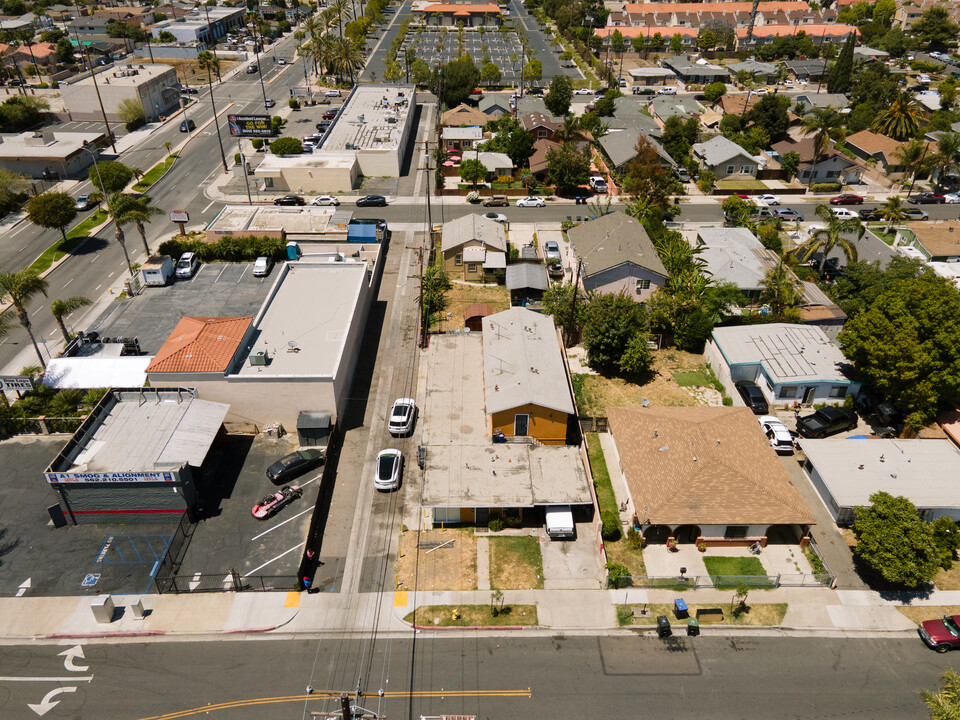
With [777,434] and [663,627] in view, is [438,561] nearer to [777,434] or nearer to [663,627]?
[663,627]

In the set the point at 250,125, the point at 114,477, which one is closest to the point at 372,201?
the point at 250,125

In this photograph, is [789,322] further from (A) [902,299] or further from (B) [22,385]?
(B) [22,385]

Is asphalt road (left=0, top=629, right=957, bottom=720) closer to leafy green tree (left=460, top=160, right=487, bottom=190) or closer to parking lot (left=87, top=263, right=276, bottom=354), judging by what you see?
parking lot (left=87, top=263, right=276, bottom=354)

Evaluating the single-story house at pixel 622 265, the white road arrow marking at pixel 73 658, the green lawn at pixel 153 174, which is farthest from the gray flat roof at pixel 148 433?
the green lawn at pixel 153 174

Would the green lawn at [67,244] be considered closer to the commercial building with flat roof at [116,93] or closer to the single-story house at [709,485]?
the commercial building with flat roof at [116,93]

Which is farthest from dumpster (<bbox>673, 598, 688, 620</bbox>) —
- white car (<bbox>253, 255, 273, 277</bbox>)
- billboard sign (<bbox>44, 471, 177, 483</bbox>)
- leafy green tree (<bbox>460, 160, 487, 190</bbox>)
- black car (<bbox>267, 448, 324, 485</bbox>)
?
leafy green tree (<bbox>460, 160, 487, 190</bbox>)

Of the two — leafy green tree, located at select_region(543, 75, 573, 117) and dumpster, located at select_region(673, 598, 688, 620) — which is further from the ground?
leafy green tree, located at select_region(543, 75, 573, 117)
